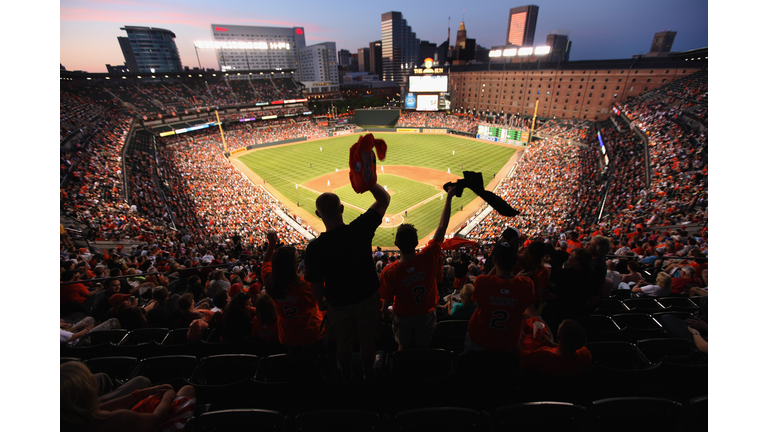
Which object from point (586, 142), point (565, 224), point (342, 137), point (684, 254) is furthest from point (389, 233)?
point (342, 137)

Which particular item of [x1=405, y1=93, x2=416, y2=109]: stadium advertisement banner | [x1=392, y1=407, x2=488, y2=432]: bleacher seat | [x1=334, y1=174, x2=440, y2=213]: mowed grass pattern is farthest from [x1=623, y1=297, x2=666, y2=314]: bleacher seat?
[x1=405, y1=93, x2=416, y2=109]: stadium advertisement banner

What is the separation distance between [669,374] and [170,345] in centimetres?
609

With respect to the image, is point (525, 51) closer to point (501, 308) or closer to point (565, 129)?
point (565, 129)

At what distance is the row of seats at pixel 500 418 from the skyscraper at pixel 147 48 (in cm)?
19635

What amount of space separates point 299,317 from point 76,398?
188 centimetres

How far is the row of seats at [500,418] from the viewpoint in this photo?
2.63m

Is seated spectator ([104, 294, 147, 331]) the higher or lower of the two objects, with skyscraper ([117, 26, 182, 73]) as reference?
lower

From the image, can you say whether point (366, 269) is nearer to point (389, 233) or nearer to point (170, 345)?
point (170, 345)

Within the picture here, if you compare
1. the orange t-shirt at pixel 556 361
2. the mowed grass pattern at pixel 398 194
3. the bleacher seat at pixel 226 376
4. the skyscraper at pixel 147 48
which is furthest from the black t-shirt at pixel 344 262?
the skyscraper at pixel 147 48

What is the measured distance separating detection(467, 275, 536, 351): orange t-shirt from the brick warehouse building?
59138mm

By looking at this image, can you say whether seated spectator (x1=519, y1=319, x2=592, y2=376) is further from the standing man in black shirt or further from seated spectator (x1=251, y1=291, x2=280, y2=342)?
seated spectator (x1=251, y1=291, x2=280, y2=342)

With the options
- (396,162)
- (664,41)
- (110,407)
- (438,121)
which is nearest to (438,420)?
(110,407)

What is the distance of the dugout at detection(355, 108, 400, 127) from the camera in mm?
65875

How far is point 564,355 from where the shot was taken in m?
3.07
